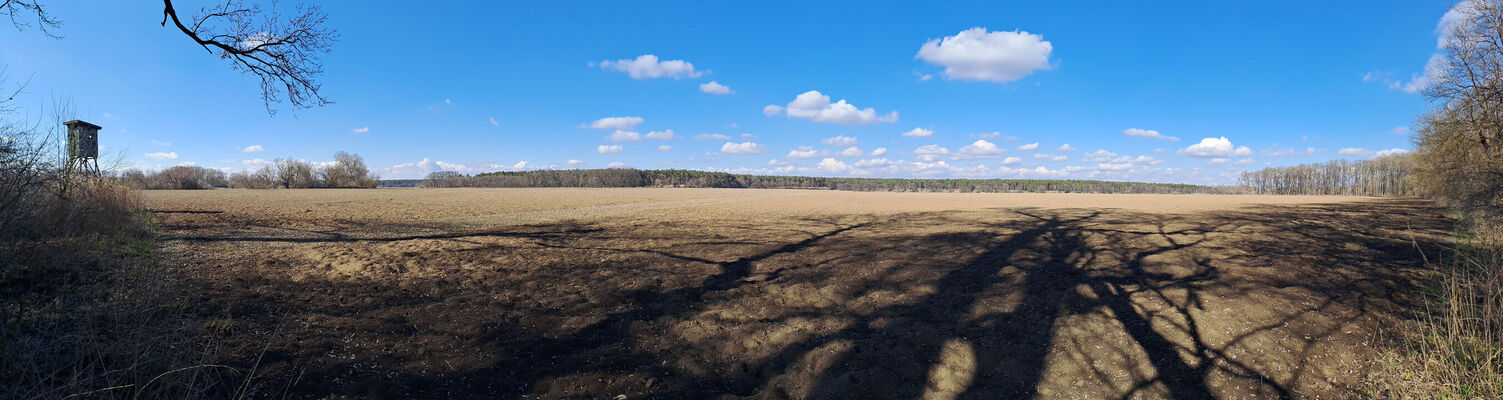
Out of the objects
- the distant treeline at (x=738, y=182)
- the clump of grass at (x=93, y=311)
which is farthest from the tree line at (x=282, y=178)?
the clump of grass at (x=93, y=311)

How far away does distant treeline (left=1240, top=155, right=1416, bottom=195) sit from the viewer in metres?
93.8

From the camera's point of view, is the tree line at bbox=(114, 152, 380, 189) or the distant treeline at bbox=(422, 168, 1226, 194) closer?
the tree line at bbox=(114, 152, 380, 189)

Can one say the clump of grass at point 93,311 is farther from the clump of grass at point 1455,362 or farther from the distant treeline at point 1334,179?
the distant treeline at point 1334,179

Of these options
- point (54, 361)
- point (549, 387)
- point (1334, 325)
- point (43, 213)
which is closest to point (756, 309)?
point (549, 387)

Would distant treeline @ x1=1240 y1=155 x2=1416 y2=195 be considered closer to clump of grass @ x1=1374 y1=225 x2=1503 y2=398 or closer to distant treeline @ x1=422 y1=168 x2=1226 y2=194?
distant treeline @ x1=422 y1=168 x2=1226 y2=194

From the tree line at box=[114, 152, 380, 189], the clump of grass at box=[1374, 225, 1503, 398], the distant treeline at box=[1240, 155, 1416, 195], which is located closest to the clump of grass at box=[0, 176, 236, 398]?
the clump of grass at box=[1374, 225, 1503, 398]

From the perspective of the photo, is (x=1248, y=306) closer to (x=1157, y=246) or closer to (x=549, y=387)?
(x=1157, y=246)

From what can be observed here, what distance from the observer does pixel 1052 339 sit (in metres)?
6.62

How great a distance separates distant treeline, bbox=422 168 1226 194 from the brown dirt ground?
118m

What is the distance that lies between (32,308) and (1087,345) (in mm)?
13738

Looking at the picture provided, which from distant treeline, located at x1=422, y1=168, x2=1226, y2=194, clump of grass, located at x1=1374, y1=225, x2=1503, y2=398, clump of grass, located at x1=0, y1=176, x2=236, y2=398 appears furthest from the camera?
distant treeline, located at x1=422, y1=168, x2=1226, y2=194

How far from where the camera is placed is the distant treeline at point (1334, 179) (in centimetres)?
9375

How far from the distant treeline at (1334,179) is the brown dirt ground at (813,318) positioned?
121288 mm

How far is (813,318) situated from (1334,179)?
17353 centimetres
